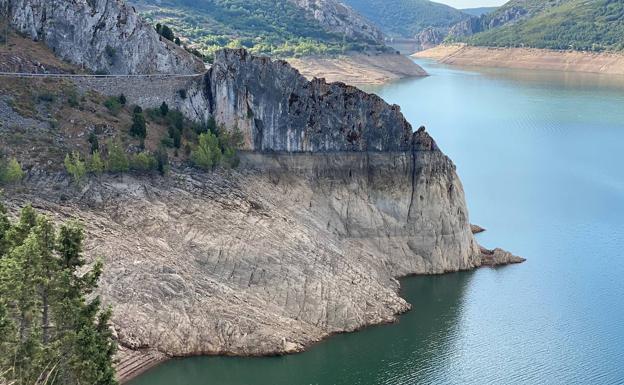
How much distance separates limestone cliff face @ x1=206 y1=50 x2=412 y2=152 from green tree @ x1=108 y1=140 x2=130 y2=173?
405 inches

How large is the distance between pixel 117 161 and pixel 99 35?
14302 mm

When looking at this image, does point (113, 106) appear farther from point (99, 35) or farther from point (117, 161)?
point (99, 35)

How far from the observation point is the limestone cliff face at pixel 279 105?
61.0 metres

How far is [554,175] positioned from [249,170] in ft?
163

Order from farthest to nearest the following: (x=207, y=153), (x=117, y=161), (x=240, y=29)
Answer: (x=240, y=29), (x=207, y=153), (x=117, y=161)

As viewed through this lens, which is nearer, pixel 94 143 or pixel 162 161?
pixel 94 143

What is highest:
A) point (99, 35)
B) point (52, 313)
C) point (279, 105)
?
→ point (99, 35)

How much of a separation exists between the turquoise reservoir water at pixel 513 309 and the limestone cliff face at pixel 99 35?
2633cm

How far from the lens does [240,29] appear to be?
183 m

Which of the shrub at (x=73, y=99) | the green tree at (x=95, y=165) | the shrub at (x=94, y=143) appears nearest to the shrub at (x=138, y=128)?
the shrub at (x=94, y=143)

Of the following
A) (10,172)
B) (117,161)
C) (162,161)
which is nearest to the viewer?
(10,172)

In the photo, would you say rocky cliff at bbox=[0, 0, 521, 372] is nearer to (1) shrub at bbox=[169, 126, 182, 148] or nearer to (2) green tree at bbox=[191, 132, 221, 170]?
(2) green tree at bbox=[191, 132, 221, 170]

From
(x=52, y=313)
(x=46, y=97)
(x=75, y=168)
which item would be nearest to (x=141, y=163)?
(x=75, y=168)

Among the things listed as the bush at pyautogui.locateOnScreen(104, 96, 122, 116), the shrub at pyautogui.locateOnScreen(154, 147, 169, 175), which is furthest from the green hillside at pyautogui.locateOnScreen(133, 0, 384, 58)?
the shrub at pyautogui.locateOnScreen(154, 147, 169, 175)
